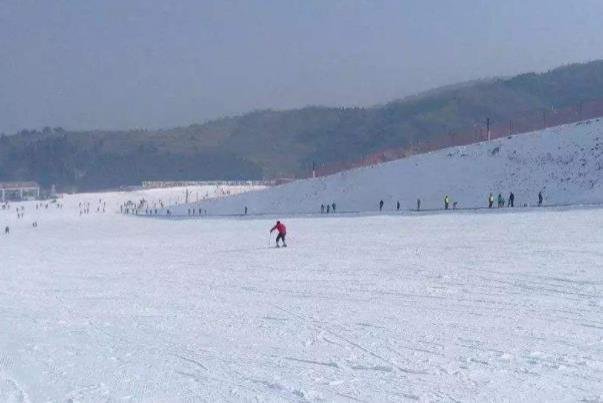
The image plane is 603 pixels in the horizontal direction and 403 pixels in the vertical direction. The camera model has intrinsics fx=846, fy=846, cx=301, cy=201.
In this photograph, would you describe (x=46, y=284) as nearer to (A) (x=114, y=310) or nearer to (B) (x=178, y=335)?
(A) (x=114, y=310)

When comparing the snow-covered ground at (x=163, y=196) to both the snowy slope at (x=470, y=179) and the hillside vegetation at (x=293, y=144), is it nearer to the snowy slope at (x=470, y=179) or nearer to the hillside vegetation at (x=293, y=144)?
the snowy slope at (x=470, y=179)

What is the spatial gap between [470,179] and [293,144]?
143 metres

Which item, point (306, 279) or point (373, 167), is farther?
point (373, 167)

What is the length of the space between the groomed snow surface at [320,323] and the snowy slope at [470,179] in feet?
67.2

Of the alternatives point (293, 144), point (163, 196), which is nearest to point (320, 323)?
point (163, 196)

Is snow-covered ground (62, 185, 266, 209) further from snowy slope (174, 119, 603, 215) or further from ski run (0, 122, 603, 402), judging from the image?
ski run (0, 122, 603, 402)

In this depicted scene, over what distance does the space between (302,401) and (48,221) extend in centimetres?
5209

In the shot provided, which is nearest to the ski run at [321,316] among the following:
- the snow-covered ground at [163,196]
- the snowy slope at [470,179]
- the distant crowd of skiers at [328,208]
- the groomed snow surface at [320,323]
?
the groomed snow surface at [320,323]

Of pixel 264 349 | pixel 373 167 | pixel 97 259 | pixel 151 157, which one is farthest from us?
pixel 151 157

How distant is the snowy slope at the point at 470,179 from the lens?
43.7m

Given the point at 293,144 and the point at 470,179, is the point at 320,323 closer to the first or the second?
the point at 470,179

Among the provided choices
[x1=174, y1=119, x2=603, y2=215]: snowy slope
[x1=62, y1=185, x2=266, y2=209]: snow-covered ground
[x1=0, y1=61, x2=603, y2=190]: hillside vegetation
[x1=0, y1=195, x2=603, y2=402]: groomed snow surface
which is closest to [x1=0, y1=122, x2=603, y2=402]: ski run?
[x1=0, y1=195, x2=603, y2=402]: groomed snow surface

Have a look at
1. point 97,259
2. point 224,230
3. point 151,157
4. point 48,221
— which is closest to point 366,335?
point 97,259

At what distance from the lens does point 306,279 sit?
16.2 meters
